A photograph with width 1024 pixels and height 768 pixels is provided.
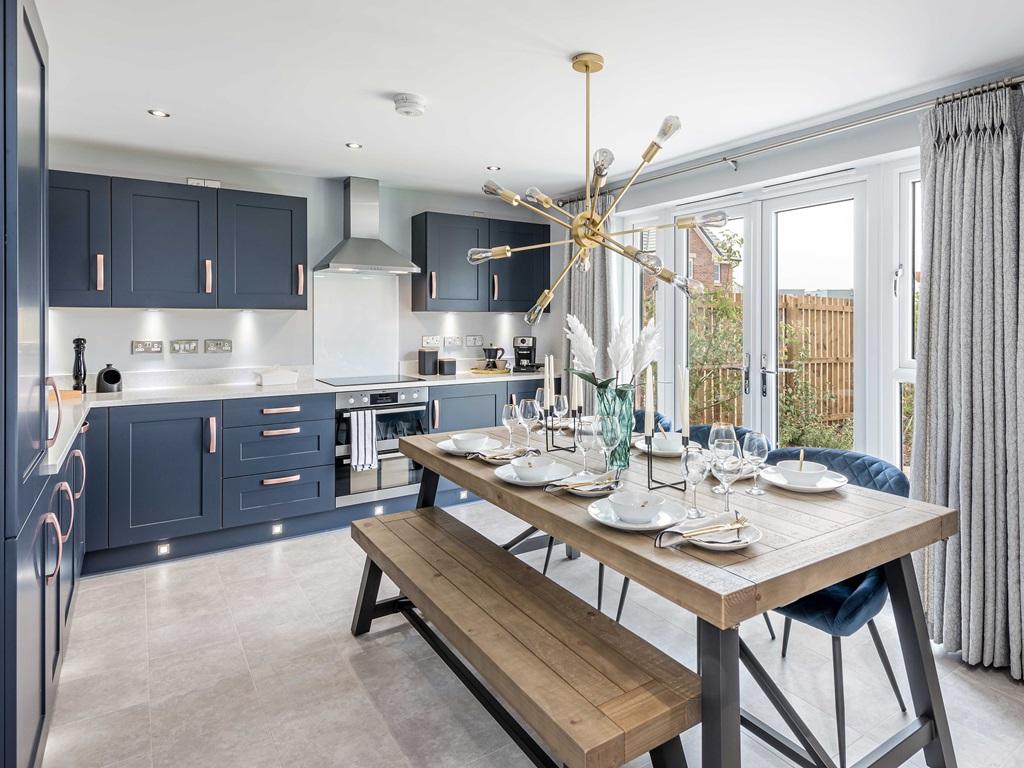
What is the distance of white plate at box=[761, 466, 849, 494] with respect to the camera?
206 centimetres

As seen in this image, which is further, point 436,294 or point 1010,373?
point 436,294

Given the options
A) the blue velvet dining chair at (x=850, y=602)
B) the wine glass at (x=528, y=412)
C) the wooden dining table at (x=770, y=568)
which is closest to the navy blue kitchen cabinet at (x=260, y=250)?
the wine glass at (x=528, y=412)

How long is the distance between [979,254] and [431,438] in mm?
2524

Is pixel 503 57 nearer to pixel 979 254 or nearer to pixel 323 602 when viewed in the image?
pixel 979 254

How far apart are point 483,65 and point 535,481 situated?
1.77 metres

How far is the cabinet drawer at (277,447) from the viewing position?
384 cm

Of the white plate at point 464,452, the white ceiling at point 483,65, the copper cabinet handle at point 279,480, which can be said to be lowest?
the copper cabinet handle at point 279,480

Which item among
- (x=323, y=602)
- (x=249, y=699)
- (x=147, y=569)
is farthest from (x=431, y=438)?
(x=147, y=569)

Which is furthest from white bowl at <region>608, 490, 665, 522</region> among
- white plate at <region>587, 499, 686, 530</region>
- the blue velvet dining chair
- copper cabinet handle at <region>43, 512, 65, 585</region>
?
copper cabinet handle at <region>43, 512, 65, 585</region>

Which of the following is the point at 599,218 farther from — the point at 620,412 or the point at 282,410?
the point at 282,410

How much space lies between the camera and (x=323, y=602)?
3.16 m

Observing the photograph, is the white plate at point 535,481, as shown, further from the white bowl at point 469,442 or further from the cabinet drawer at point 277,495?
the cabinet drawer at point 277,495

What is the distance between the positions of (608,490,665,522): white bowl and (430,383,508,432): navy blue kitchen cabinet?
280 cm

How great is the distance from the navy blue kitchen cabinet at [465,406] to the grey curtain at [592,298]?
565 mm
